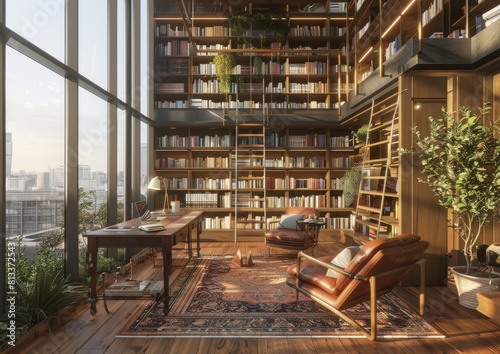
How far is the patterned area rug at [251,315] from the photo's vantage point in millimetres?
2840

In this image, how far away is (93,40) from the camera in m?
4.15

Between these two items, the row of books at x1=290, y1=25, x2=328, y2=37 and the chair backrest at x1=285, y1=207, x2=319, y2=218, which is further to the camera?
the row of books at x1=290, y1=25, x2=328, y2=37

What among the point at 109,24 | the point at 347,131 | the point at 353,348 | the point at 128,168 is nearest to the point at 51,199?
the point at 128,168

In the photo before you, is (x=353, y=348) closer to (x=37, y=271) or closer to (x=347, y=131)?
(x=37, y=271)

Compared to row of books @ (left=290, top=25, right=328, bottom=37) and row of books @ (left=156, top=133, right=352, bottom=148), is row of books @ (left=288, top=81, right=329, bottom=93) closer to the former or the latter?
row of books @ (left=156, top=133, right=352, bottom=148)

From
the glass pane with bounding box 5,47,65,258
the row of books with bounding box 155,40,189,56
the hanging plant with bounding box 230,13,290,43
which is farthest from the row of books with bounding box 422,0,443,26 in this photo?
the glass pane with bounding box 5,47,65,258

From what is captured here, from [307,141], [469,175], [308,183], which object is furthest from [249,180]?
[469,175]

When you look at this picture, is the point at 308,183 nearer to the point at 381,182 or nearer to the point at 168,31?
the point at 381,182

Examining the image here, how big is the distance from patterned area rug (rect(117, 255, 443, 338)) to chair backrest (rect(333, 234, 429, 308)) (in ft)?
1.22

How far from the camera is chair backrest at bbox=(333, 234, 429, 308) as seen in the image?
8.45 feet

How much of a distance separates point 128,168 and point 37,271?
2441 millimetres

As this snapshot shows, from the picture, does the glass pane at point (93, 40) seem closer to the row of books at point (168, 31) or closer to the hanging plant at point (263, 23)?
the row of books at point (168, 31)

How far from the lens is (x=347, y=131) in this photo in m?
7.38

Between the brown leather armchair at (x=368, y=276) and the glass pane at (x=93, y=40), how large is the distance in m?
3.38
